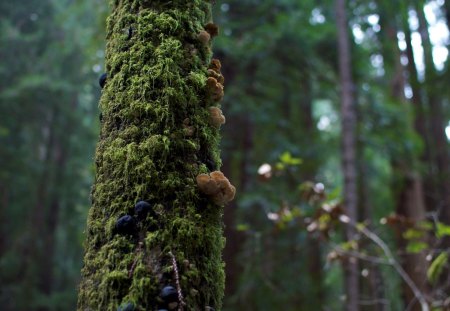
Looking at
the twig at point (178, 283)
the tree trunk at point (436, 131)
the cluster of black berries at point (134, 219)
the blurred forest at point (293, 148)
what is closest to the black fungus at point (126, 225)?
the cluster of black berries at point (134, 219)

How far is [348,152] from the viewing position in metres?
5.74

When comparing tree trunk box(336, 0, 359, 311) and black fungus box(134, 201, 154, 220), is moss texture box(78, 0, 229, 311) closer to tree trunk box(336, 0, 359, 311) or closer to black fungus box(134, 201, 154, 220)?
black fungus box(134, 201, 154, 220)

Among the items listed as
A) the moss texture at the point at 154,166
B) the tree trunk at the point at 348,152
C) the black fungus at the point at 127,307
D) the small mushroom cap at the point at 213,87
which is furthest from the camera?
the tree trunk at the point at 348,152

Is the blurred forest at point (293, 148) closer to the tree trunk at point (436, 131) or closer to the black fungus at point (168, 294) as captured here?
the tree trunk at point (436, 131)

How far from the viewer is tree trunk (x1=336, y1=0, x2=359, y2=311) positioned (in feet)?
16.7

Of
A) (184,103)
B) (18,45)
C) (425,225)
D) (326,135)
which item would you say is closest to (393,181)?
(326,135)

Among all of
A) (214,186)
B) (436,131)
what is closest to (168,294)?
(214,186)

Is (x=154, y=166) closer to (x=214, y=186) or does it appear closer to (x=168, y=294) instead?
(x=214, y=186)

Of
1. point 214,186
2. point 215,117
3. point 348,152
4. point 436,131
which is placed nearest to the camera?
point 214,186

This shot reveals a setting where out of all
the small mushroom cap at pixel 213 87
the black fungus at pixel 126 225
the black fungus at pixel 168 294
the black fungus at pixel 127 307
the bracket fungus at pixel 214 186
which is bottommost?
the black fungus at pixel 127 307

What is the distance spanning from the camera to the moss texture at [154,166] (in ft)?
4.83

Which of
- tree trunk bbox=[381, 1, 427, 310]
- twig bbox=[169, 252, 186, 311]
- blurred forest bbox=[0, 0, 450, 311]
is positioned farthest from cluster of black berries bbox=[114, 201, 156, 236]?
tree trunk bbox=[381, 1, 427, 310]

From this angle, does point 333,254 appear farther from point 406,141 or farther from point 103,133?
point 406,141

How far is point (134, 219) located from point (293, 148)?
7.71 meters
